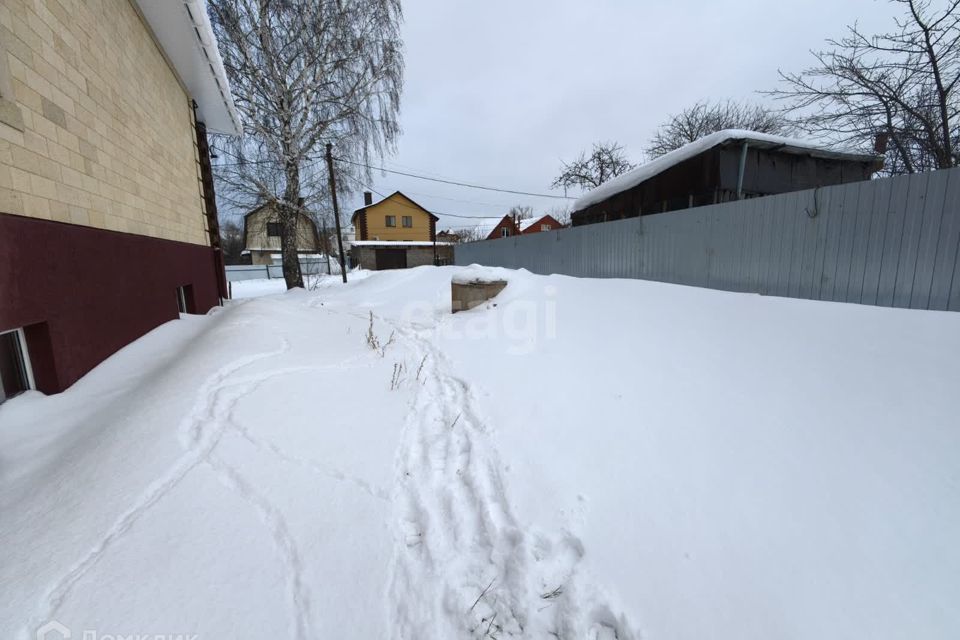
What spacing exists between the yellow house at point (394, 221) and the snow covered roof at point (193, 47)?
21.9 metres

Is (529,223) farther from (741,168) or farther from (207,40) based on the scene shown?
(207,40)

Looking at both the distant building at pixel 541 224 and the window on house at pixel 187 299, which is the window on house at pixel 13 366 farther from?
the distant building at pixel 541 224

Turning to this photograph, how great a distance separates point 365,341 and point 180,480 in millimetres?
2951

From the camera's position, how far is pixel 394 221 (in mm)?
29969

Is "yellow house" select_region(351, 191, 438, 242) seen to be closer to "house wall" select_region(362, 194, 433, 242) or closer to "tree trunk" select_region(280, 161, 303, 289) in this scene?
"house wall" select_region(362, 194, 433, 242)

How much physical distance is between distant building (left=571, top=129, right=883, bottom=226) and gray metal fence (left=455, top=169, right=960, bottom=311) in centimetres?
304

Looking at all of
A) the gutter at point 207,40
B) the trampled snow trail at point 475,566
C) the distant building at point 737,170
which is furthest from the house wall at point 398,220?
the trampled snow trail at point 475,566

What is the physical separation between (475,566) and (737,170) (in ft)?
31.9

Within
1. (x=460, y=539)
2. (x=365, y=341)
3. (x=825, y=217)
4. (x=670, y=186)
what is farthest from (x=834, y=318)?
(x=670, y=186)

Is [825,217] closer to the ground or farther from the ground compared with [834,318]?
farther from the ground

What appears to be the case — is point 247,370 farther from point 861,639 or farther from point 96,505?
point 861,639

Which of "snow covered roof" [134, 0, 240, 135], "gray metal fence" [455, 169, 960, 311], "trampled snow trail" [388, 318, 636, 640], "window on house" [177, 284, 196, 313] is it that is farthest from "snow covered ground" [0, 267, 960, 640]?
"snow covered roof" [134, 0, 240, 135]

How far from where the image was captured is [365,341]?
4.63 meters

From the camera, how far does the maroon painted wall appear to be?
223 cm
